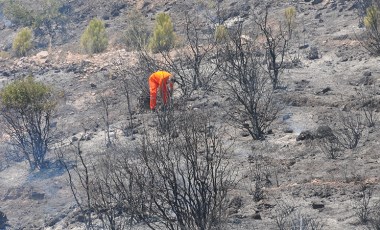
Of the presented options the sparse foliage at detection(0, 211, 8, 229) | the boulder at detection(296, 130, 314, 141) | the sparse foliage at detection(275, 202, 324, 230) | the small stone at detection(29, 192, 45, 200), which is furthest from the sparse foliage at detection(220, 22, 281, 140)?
the sparse foliage at detection(0, 211, 8, 229)

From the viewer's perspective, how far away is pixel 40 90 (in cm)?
2155

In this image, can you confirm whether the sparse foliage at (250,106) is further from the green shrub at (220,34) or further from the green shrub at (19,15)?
the green shrub at (19,15)

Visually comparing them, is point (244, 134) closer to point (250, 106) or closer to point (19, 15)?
point (250, 106)

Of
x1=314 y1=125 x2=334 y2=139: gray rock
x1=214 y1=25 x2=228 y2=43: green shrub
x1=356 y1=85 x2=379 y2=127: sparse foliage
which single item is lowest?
x1=356 y1=85 x2=379 y2=127: sparse foliage

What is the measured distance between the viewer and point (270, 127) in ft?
66.7

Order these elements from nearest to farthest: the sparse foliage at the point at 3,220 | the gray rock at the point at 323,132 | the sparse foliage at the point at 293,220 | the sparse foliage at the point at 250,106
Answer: the sparse foliage at the point at 293,220, the sparse foliage at the point at 3,220, the gray rock at the point at 323,132, the sparse foliage at the point at 250,106

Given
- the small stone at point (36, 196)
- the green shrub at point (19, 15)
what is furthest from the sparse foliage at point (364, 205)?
the green shrub at point (19, 15)

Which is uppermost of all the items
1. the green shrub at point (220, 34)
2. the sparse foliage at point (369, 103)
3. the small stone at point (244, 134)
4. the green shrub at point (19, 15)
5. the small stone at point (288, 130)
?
the green shrub at point (19, 15)

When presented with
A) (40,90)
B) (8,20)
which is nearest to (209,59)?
(40,90)

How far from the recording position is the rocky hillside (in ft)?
49.0

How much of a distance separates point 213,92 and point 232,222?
1058 centimetres

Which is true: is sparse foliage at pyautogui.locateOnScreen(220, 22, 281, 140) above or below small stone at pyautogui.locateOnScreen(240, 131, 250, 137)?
above

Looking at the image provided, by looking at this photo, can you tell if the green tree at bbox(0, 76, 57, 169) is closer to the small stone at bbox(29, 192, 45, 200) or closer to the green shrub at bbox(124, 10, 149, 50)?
the small stone at bbox(29, 192, 45, 200)

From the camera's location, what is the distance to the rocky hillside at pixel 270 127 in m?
14.9
